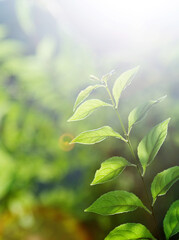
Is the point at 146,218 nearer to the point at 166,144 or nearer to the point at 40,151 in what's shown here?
the point at 166,144

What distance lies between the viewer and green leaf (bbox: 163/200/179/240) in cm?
19

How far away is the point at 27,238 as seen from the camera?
0.79 meters

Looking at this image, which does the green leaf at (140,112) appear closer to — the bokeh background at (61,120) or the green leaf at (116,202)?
the green leaf at (116,202)

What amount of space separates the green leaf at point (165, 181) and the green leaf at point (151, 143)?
14mm

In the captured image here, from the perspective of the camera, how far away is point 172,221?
197 mm

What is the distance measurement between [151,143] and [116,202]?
51mm

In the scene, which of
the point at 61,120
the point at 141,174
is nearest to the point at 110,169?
the point at 141,174

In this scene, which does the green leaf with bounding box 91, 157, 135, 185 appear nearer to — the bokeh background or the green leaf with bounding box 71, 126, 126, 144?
the green leaf with bounding box 71, 126, 126, 144

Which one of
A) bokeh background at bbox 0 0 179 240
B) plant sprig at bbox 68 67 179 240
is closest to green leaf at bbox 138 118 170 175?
plant sprig at bbox 68 67 179 240

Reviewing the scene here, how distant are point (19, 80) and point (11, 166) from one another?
25cm

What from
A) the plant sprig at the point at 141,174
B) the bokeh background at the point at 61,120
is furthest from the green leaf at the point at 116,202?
Result: the bokeh background at the point at 61,120

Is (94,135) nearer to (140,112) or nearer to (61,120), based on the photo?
(140,112)

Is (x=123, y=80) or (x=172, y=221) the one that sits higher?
(x=123, y=80)

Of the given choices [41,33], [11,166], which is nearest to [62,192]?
[11,166]
